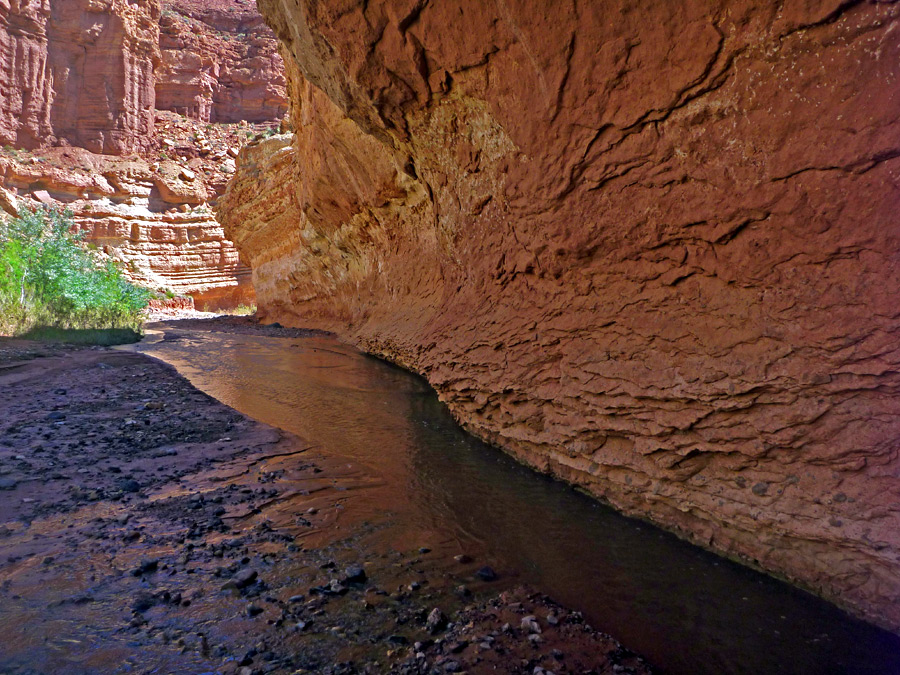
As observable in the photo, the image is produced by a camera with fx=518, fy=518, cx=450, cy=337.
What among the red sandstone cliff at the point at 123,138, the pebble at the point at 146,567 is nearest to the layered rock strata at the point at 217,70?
the red sandstone cliff at the point at 123,138

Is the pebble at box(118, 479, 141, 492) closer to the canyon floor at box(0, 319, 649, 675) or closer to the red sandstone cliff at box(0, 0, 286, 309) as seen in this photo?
the canyon floor at box(0, 319, 649, 675)

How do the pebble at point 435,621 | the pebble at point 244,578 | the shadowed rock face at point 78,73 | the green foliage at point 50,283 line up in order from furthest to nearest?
the shadowed rock face at point 78,73, the green foliage at point 50,283, the pebble at point 244,578, the pebble at point 435,621

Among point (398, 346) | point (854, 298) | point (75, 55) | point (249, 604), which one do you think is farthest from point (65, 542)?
point (75, 55)

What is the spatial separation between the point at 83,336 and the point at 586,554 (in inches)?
399

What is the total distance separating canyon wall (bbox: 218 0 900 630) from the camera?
6.53 ft

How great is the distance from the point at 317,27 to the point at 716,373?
181 inches

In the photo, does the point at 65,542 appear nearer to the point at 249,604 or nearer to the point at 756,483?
the point at 249,604

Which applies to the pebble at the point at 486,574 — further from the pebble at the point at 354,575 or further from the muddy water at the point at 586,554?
the pebble at the point at 354,575

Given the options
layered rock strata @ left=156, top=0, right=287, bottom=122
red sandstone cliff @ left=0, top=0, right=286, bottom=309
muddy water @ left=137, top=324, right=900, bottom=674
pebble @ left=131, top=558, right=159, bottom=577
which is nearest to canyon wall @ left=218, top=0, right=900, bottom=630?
muddy water @ left=137, top=324, right=900, bottom=674

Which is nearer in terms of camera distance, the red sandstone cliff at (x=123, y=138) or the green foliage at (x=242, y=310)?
the red sandstone cliff at (x=123, y=138)

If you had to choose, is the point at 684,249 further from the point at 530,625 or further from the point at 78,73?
the point at 78,73

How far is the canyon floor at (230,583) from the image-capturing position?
62.1 inches

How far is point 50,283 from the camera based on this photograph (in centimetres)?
973

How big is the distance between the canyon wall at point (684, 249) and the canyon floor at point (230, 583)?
103 cm
